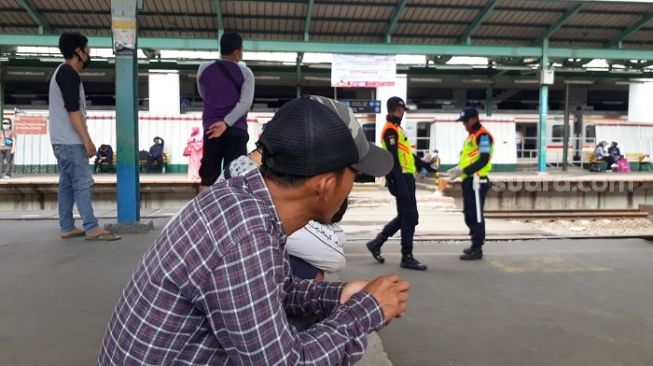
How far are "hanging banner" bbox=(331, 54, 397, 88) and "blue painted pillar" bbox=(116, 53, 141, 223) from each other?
998 centimetres

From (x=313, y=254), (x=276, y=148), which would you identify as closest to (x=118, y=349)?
(x=276, y=148)

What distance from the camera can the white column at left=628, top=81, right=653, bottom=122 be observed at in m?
20.8

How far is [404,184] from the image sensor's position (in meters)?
3.99

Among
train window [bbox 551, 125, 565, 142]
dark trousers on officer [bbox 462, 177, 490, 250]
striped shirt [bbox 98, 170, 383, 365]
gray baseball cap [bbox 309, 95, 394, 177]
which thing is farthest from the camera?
train window [bbox 551, 125, 565, 142]

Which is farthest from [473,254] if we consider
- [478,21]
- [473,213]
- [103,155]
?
[103,155]

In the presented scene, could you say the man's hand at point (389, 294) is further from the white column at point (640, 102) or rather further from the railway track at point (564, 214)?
the white column at point (640, 102)

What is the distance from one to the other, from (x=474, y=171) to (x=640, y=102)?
67.6 feet

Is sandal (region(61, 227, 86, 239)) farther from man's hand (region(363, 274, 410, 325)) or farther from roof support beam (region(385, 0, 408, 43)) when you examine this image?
roof support beam (region(385, 0, 408, 43))

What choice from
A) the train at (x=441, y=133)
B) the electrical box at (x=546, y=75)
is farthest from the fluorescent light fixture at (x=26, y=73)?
the electrical box at (x=546, y=75)

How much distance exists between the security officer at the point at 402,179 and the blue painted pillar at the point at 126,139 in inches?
93.5

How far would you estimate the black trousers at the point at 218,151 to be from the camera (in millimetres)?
→ 3666

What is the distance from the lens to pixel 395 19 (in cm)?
1439

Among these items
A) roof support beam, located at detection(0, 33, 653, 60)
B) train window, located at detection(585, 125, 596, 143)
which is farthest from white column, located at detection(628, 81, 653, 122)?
roof support beam, located at detection(0, 33, 653, 60)

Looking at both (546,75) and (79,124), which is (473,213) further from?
(546,75)
